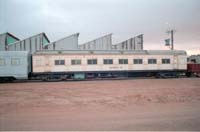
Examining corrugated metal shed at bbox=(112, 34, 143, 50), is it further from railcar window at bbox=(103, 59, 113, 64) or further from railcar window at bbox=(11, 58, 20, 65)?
railcar window at bbox=(11, 58, 20, 65)

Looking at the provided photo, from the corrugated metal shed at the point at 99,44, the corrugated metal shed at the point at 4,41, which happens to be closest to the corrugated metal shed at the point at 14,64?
the corrugated metal shed at the point at 4,41

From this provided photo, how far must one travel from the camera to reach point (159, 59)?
29578mm

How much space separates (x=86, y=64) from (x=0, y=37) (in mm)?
17282

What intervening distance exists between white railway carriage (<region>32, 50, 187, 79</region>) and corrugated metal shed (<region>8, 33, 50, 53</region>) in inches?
430

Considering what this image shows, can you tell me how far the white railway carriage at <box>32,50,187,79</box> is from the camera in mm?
26531

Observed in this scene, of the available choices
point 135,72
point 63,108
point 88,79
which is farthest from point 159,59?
point 63,108

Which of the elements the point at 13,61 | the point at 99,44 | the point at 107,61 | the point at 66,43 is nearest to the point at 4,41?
the point at 66,43

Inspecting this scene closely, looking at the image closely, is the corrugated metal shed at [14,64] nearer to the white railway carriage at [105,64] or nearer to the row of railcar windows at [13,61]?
the row of railcar windows at [13,61]

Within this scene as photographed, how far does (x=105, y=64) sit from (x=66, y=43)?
13655 millimetres

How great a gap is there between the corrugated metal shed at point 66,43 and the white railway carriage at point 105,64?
12083mm

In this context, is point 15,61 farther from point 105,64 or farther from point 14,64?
point 105,64

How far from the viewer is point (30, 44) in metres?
38.0

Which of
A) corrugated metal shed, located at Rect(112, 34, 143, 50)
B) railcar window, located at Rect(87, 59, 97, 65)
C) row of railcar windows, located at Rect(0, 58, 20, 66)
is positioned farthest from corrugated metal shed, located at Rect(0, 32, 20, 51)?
corrugated metal shed, located at Rect(112, 34, 143, 50)

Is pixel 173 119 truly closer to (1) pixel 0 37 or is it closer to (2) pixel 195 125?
(2) pixel 195 125
